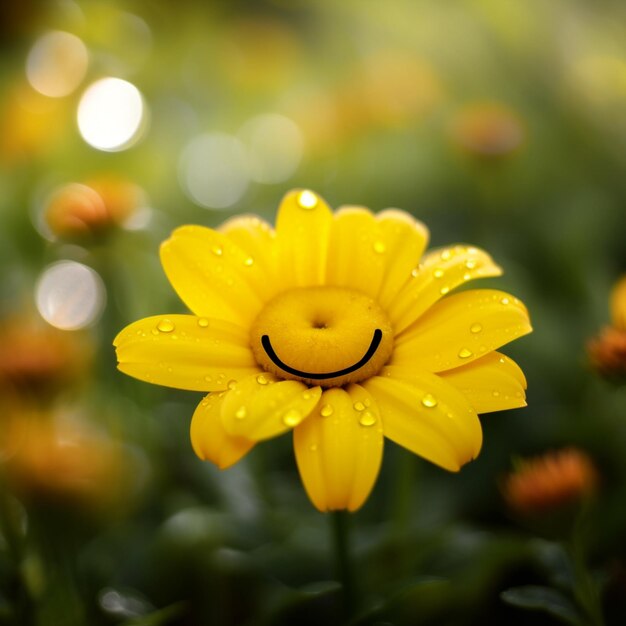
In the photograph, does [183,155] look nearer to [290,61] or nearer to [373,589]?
[290,61]

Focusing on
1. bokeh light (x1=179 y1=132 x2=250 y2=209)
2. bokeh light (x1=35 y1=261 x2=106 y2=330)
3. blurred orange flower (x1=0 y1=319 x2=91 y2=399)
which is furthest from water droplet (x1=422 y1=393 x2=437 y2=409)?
bokeh light (x1=179 y1=132 x2=250 y2=209)

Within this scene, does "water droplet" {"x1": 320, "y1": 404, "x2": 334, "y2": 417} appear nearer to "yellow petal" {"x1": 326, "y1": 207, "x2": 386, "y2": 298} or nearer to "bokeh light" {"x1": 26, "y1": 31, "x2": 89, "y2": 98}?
"yellow petal" {"x1": 326, "y1": 207, "x2": 386, "y2": 298}

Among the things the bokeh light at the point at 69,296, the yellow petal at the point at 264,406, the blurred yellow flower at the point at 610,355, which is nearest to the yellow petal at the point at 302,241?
the yellow petal at the point at 264,406

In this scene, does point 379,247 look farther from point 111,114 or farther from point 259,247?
point 111,114

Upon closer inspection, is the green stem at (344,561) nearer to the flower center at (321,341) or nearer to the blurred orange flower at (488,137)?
the flower center at (321,341)

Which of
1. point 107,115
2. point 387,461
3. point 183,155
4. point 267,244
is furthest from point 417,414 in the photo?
point 107,115

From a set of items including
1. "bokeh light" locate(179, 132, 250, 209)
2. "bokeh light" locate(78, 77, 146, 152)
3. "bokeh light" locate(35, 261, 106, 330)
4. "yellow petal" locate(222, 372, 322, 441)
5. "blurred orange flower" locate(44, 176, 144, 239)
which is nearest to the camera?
"yellow petal" locate(222, 372, 322, 441)
